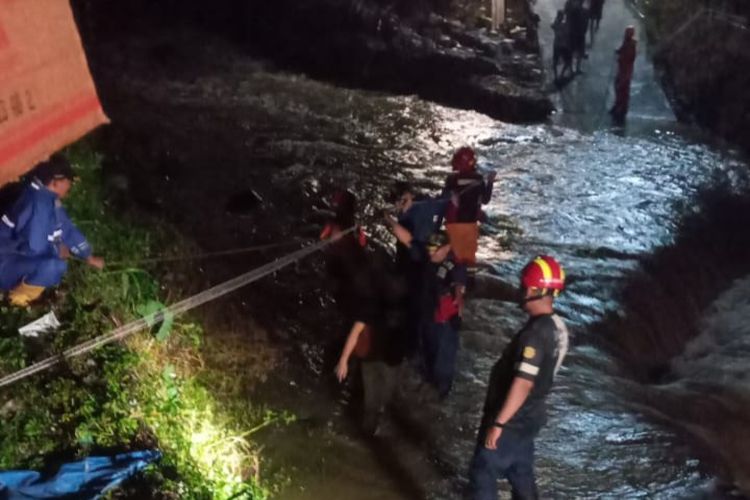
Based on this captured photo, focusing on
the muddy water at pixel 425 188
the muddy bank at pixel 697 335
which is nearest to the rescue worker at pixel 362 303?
the muddy water at pixel 425 188

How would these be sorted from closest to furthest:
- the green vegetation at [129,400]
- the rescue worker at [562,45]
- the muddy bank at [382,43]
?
the green vegetation at [129,400] → the muddy bank at [382,43] → the rescue worker at [562,45]

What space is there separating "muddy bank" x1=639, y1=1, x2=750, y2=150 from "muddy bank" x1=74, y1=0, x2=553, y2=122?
3.32 m

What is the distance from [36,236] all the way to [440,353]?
3.20 m

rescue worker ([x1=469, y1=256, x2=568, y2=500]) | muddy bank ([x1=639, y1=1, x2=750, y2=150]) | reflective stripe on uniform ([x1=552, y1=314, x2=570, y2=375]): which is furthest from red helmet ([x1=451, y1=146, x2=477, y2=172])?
muddy bank ([x1=639, y1=1, x2=750, y2=150])

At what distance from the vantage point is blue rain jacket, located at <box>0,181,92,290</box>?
18.0 feet

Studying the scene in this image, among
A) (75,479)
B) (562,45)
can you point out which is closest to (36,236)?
(75,479)

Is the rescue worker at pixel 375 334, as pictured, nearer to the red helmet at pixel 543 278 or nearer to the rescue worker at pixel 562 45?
the red helmet at pixel 543 278

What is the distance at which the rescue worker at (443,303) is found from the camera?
593cm

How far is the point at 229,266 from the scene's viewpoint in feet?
26.7

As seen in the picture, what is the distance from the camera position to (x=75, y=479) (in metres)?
4.29

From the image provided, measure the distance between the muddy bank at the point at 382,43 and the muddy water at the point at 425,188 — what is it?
895 millimetres

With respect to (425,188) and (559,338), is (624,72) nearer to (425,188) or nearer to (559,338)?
(425,188)

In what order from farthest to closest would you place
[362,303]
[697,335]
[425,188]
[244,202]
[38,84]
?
[425,188]
[244,202]
[697,335]
[38,84]
[362,303]

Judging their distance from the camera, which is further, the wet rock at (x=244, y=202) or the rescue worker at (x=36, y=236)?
the wet rock at (x=244, y=202)
